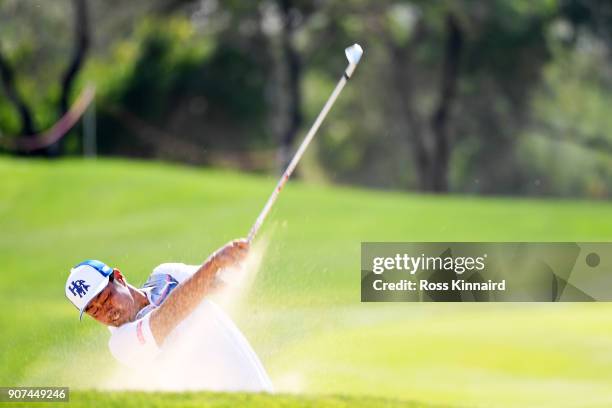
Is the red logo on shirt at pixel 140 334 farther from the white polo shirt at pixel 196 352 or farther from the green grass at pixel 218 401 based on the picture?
the green grass at pixel 218 401

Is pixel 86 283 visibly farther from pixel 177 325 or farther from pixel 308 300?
pixel 308 300

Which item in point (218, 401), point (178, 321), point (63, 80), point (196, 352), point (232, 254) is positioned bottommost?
point (218, 401)

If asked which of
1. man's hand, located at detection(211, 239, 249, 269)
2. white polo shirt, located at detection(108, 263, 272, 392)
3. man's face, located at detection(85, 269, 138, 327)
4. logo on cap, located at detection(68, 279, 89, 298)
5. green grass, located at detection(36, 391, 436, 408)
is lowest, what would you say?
green grass, located at detection(36, 391, 436, 408)

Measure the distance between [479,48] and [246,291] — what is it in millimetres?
21546

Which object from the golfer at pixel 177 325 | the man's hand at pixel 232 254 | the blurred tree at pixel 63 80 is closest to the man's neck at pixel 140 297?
the golfer at pixel 177 325

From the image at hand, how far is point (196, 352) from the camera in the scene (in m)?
3.78

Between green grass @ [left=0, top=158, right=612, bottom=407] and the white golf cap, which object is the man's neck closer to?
the white golf cap

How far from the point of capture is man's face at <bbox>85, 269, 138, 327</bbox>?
386 cm

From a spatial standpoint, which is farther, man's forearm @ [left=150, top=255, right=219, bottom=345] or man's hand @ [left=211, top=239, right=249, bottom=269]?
man's forearm @ [left=150, top=255, right=219, bottom=345]

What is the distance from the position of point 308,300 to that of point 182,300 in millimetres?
3462

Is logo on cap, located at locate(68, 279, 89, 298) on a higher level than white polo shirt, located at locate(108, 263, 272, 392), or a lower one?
higher

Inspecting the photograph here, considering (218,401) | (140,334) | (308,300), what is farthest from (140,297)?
(308,300)

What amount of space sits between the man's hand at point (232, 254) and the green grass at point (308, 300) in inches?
19.2

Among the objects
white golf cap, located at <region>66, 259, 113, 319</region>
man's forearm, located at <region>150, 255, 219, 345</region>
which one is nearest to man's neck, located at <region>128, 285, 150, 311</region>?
white golf cap, located at <region>66, 259, 113, 319</region>
